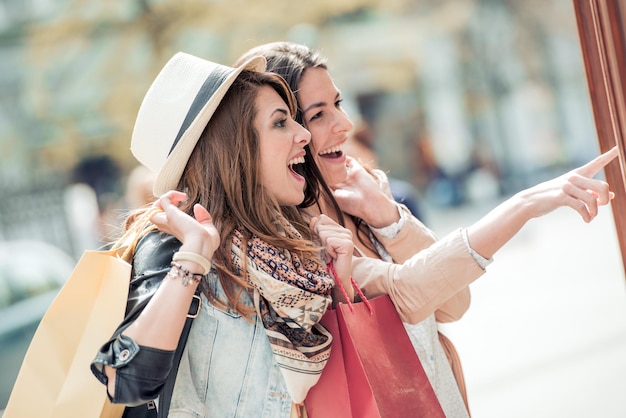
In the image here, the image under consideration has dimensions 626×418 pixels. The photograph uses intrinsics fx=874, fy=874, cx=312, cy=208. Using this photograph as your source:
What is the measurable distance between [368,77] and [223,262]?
58.3ft

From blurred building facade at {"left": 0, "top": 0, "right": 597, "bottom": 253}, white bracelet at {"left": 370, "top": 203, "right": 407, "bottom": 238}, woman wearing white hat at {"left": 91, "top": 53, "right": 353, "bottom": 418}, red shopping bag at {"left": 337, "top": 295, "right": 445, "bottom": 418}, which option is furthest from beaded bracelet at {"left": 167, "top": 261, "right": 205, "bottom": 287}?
blurred building facade at {"left": 0, "top": 0, "right": 597, "bottom": 253}

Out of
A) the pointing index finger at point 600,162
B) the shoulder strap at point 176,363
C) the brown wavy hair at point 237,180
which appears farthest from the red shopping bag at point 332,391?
the pointing index finger at point 600,162

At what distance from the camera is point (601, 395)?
5699 millimetres

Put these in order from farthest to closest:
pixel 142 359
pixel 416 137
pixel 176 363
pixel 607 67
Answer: pixel 416 137 → pixel 176 363 → pixel 142 359 → pixel 607 67

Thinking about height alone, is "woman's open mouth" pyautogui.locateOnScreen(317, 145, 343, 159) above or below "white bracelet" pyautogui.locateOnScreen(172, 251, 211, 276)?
below

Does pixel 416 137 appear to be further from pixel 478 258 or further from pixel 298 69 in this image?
pixel 478 258

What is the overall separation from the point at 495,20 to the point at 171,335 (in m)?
19.4

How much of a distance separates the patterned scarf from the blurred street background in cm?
110

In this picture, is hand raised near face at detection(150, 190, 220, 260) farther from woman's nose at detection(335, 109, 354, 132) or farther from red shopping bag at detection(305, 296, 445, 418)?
woman's nose at detection(335, 109, 354, 132)

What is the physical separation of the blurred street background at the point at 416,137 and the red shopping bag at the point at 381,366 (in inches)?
40.4

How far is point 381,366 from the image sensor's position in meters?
2.37

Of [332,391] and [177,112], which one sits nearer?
[332,391]

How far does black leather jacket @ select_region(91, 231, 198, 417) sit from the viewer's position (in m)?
1.99

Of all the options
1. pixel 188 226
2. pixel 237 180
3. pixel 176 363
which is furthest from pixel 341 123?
pixel 176 363
